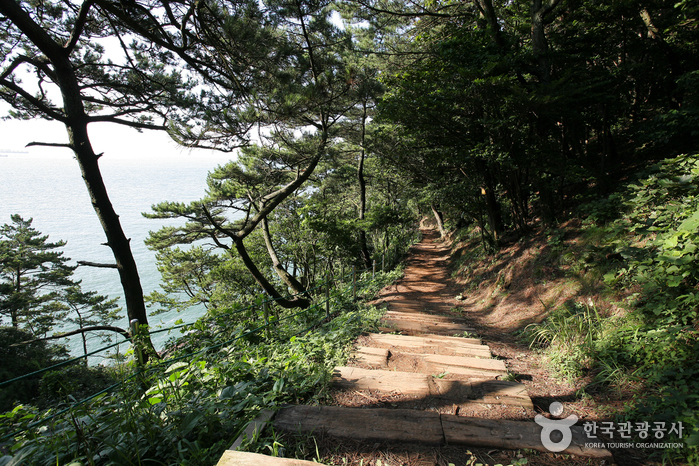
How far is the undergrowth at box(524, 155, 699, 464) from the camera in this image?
1.86 meters

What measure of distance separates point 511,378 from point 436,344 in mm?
903

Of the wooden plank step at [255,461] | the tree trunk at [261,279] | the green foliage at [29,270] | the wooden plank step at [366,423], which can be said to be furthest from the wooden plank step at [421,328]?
the green foliage at [29,270]

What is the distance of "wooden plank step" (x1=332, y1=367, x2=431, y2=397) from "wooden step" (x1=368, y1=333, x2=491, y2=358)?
0.72m

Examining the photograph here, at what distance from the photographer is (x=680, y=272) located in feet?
8.15

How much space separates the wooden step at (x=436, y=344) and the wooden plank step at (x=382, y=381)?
2.37 feet

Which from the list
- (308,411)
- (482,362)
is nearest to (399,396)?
(308,411)

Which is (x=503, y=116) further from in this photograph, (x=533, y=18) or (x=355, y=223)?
(x=355, y=223)

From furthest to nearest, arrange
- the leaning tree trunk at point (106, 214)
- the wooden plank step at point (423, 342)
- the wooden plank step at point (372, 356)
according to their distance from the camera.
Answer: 1. the leaning tree trunk at point (106, 214)
2. the wooden plank step at point (423, 342)
3. the wooden plank step at point (372, 356)

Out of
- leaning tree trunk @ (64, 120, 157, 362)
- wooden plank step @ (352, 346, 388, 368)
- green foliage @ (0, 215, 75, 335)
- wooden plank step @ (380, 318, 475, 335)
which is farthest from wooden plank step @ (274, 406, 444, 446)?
green foliage @ (0, 215, 75, 335)

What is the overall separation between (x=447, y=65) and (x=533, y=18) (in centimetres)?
189

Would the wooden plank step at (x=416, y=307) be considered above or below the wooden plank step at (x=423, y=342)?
below

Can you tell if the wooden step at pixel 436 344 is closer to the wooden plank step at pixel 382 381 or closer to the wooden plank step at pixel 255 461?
the wooden plank step at pixel 382 381

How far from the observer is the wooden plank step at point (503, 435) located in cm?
158

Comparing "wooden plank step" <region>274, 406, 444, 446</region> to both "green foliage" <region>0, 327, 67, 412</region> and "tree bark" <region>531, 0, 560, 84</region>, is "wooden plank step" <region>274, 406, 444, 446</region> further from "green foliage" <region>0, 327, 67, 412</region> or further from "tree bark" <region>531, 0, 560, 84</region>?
"green foliage" <region>0, 327, 67, 412</region>
